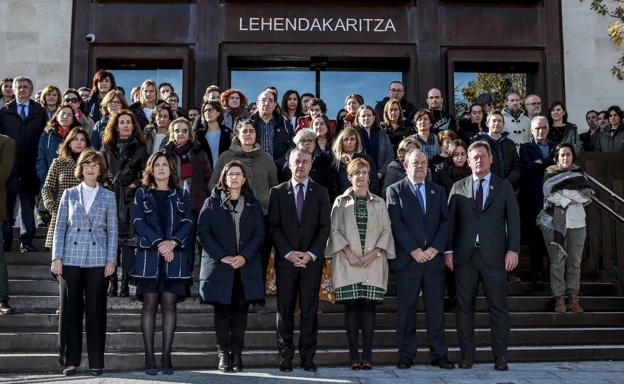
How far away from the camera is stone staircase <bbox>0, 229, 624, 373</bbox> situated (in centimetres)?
740

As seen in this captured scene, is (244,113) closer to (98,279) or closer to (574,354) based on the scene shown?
(98,279)

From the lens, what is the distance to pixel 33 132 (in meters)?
9.60

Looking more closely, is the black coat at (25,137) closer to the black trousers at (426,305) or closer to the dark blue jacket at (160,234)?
the dark blue jacket at (160,234)

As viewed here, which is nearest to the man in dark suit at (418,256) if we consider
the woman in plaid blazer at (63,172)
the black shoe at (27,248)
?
the woman in plaid blazer at (63,172)

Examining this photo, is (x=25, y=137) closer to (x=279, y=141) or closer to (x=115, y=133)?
(x=115, y=133)

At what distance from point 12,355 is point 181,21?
914 centimetres

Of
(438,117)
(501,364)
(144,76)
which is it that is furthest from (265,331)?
(144,76)

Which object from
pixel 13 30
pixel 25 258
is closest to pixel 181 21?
pixel 13 30

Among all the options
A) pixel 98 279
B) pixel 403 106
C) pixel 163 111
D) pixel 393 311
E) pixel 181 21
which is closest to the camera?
pixel 98 279

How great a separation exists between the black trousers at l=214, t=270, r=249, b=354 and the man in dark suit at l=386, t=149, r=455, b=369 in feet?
5.39

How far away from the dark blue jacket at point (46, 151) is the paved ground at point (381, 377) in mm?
3032

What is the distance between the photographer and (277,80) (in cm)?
1547

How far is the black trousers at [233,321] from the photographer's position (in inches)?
276

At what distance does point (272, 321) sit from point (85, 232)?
2467mm
